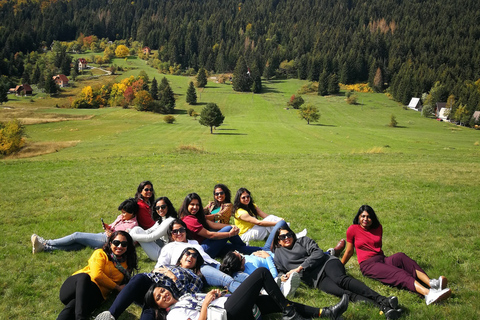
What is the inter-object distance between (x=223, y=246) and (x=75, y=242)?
383cm

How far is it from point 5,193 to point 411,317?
674 inches

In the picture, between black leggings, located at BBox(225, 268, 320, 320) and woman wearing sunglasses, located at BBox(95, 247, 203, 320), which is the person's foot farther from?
black leggings, located at BBox(225, 268, 320, 320)

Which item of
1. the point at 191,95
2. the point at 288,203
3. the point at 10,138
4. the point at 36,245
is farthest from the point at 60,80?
the point at 36,245

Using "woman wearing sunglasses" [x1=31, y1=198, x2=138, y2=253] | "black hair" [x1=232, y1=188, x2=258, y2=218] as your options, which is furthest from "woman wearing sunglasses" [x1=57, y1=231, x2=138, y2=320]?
"black hair" [x1=232, y1=188, x2=258, y2=218]

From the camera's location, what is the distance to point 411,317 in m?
5.07

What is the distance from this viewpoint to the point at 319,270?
20.2 feet

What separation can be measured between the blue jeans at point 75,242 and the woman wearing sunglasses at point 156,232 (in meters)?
1.73

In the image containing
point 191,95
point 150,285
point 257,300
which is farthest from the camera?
point 191,95

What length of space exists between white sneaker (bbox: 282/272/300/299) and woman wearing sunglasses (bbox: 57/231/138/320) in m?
2.87

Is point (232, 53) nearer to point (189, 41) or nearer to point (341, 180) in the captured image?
point (189, 41)

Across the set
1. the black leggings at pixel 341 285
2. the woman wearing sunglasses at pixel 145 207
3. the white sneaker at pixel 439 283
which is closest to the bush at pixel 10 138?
the woman wearing sunglasses at pixel 145 207

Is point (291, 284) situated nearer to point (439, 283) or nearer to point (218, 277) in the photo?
point (218, 277)

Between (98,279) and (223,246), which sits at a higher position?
(98,279)

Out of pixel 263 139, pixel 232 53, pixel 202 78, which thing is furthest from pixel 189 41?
pixel 263 139
